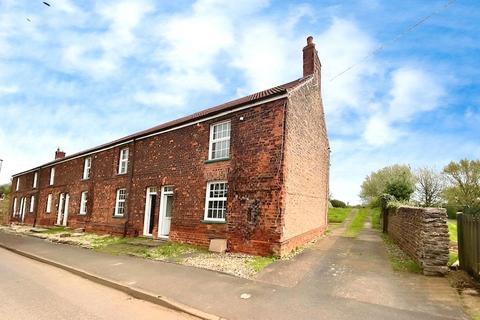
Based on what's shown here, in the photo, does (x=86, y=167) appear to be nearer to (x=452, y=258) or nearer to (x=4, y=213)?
(x=452, y=258)

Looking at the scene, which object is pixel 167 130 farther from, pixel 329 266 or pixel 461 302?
pixel 461 302

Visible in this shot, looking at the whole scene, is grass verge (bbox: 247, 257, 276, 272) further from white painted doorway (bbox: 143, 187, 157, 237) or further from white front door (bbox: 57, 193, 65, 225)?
white front door (bbox: 57, 193, 65, 225)

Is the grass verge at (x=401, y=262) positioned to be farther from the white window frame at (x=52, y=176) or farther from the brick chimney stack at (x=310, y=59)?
the white window frame at (x=52, y=176)

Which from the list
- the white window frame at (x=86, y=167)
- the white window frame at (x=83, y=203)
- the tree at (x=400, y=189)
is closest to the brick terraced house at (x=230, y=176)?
the white window frame at (x=83, y=203)

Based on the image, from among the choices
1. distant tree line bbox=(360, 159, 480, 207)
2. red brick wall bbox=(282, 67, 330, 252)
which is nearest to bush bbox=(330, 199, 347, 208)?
distant tree line bbox=(360, 159, 480, 207)

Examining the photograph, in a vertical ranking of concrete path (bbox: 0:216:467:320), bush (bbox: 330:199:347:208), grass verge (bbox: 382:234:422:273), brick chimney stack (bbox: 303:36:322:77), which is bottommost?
concrete path (bbox: 0:216:467:320)

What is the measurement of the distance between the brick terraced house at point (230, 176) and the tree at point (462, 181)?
29.0m

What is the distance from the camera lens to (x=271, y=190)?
1174cm

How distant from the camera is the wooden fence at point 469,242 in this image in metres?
8.08

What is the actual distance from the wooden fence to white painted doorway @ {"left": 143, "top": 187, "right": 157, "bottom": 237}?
43.9ft

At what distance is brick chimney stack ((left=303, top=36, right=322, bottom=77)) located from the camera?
17312 millimetres

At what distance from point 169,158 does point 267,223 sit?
698cm

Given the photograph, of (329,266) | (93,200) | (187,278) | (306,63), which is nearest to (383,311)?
(329,266)

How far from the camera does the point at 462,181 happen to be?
43094mm
